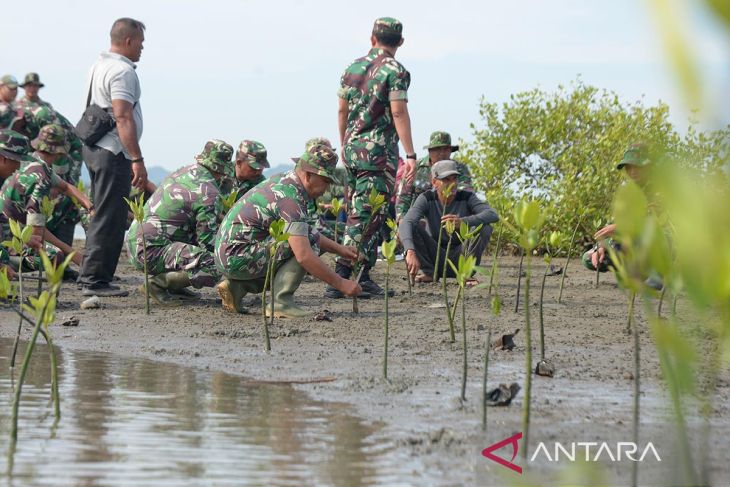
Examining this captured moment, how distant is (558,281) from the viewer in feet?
33.4

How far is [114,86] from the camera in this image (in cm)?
808

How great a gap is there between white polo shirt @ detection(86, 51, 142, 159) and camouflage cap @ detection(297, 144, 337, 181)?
1.81 metres

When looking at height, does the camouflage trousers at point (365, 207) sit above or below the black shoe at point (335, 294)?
above

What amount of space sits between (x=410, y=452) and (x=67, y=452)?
119cm

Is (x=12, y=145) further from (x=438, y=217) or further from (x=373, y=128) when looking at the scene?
(x=438, y=217)

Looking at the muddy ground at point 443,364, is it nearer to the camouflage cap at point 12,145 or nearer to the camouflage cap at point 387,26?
the camouflage cap at point 12,145

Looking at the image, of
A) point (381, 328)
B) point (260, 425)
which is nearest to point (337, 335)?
point (381, 328)

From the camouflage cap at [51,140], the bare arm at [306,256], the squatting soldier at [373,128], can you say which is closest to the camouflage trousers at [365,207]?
the squatting soldier at [373,128]

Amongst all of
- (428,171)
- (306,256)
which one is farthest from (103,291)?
(428,171)

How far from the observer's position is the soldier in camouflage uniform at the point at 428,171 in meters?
9.73

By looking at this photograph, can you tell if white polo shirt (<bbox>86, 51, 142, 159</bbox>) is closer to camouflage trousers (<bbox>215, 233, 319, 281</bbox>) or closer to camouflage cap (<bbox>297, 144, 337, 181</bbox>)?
camouflage trousers (<bbox>215, 233, 319, 281</bbox>)

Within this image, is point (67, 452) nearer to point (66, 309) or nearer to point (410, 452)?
point (410, 452)

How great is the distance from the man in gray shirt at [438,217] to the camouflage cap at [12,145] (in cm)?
313

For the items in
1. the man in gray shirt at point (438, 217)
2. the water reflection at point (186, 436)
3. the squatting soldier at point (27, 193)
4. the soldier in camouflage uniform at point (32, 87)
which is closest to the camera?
the water reflection at point (186, 436)
